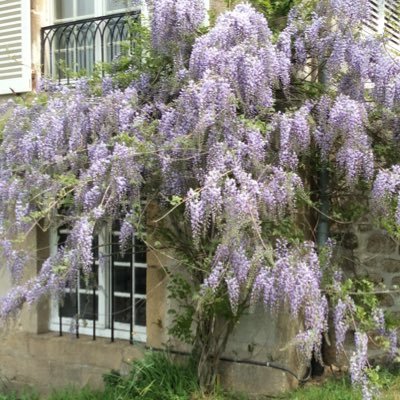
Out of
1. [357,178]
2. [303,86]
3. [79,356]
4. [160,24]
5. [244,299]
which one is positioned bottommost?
[79,356]

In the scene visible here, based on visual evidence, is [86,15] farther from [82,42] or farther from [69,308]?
[69,308]

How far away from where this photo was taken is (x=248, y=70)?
4125 mm

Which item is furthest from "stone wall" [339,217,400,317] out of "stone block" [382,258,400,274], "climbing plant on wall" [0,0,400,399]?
"climbing plant on wall" [0,0,400,399]

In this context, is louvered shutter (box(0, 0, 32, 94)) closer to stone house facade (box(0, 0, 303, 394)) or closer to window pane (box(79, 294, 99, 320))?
stone house facade (box(0, 0, 303, 394))

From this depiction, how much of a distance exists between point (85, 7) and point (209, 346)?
13.1 ft

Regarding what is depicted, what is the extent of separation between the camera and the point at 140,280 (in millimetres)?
6020

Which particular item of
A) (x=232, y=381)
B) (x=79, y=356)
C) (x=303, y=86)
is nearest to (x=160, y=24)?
(x=303, y=86)

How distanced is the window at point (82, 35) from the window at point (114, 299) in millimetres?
1864

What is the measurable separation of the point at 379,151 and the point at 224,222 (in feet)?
4.72

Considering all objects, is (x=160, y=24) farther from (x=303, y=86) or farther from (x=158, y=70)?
(x=303, y=86)

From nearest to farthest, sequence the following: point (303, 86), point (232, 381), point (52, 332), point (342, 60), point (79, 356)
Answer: point (342, 60)
point (303, 86)
point (232, 381)
point (79, 356)
point (52, 332)

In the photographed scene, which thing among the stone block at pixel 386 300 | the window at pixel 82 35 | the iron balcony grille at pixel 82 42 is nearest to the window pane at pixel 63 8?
the window at pixel 82 35

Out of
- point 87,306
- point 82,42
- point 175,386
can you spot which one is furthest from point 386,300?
point 82,42

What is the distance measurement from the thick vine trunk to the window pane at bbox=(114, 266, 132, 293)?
131 cm
